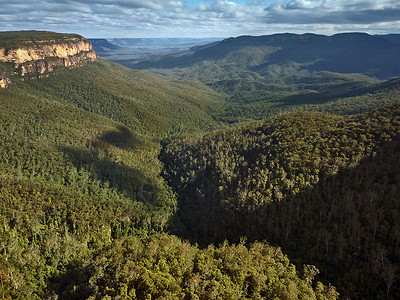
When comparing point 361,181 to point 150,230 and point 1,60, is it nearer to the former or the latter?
point 150,230

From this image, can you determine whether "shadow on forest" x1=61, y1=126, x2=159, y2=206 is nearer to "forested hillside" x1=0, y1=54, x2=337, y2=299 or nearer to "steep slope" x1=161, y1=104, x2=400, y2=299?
"forested hillside" x1=0, y1=54, x2=337, y2=299

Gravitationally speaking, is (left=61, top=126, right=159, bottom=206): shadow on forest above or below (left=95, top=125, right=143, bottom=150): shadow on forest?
below

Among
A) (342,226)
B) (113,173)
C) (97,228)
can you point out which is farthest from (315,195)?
(113,173)

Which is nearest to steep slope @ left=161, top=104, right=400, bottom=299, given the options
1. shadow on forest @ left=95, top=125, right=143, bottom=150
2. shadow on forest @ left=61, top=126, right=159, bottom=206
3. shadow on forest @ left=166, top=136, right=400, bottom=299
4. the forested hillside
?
shadow on forest @ left=166, top=136, right=400, bottom=299

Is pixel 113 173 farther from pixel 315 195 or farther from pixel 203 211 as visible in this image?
pixel 315 195

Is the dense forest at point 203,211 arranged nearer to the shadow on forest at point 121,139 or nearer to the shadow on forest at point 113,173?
the shadow on forest at point 113,173

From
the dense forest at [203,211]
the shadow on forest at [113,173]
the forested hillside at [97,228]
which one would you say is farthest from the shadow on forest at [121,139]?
the shadow on forest at [113,173]
